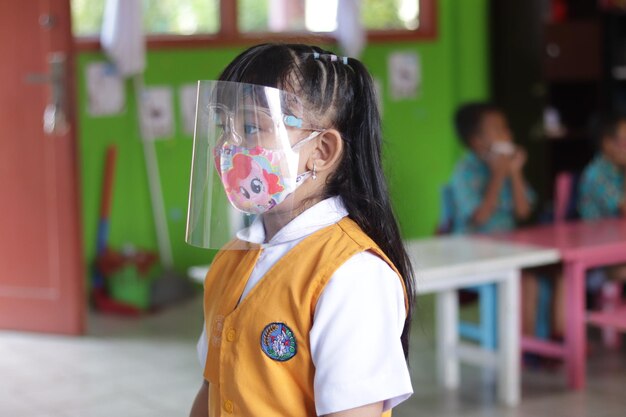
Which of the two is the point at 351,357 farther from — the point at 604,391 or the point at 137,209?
the point at 137,209

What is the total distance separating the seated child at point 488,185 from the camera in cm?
383

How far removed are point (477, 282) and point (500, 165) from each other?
0.97m

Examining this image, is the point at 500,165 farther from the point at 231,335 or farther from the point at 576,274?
the point at 231,335

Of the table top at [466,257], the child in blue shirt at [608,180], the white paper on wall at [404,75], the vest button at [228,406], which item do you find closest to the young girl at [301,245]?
the vest button at [228,406]

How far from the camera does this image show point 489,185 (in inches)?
151

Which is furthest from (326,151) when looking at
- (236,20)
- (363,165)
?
(236,20)

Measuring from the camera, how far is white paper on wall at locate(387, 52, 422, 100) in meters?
5.62

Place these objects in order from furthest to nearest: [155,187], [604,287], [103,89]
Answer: [155,187] → [103,89] → [604,287]

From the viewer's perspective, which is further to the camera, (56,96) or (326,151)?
(56,96)

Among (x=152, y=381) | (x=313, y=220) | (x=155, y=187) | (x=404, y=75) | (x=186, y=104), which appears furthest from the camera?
(x=404, y=75)

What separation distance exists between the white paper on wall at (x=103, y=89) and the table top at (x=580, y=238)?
2.11m

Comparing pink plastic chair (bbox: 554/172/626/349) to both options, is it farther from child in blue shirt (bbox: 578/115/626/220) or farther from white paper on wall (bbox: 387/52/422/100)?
white paper on wall (bbox: 387/52/422/100)

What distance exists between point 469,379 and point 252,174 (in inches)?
93.3

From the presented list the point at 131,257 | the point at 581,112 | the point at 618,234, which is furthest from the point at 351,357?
the point at 581,112
